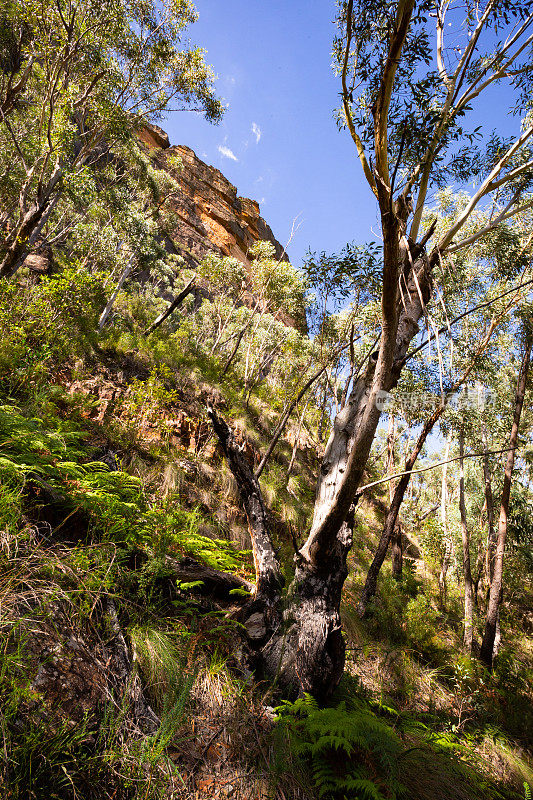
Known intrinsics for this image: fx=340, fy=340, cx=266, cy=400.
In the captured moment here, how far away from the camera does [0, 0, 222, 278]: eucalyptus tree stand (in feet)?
17.8

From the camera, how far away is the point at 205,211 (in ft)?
156

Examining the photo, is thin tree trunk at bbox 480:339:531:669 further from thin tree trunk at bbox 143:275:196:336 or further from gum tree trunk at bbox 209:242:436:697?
thin tree trunk at bbox 143:275:196:336

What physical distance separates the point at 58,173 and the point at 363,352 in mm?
7371

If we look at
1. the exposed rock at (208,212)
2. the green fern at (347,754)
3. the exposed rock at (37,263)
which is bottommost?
the green fern at (347,754)

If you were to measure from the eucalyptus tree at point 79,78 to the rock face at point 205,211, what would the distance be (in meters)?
30.8

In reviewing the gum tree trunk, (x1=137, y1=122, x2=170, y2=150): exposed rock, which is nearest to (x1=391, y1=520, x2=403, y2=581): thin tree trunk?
the gum tree trunk

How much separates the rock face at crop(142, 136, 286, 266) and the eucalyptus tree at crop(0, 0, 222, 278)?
101 feet

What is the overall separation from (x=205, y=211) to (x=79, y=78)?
45628mm

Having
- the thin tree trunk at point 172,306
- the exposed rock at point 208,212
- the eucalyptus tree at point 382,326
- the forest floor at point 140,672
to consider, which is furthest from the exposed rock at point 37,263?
the exposed rock at point 208,212

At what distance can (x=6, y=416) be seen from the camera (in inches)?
104

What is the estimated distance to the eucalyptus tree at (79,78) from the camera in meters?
5.43

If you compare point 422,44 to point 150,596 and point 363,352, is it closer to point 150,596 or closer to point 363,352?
point 150,596

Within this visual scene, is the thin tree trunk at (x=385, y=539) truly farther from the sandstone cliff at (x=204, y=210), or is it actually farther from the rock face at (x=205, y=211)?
the rock face at (x=205, y=211)

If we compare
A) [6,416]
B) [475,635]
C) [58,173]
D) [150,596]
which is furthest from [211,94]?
[475,635]
